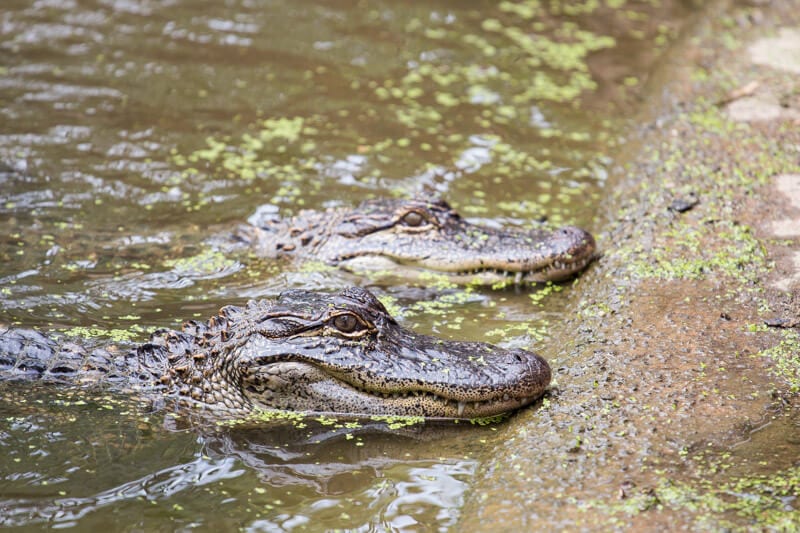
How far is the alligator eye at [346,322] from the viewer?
4.81 m

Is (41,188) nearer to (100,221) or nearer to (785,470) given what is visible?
(100,221)

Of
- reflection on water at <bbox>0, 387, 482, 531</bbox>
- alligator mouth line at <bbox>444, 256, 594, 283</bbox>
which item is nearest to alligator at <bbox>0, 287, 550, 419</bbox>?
reflection on water at <bbox>0, 387, 482, 531</bbox>

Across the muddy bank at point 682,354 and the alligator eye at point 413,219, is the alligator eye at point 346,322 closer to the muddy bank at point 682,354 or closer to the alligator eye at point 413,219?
the muddy bank at point 682,354

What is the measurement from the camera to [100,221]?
24.0ft

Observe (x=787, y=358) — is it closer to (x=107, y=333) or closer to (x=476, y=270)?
(x=476, y=270)

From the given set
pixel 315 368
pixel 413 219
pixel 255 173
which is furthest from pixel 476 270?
pixel 255 173

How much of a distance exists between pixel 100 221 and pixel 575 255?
12.7 ft

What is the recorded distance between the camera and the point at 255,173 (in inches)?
320

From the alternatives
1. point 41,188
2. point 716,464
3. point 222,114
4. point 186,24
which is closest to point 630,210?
point 716,464

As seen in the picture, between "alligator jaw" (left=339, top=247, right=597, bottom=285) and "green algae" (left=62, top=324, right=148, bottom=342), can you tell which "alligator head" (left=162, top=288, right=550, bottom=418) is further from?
"alligator jaw" (left=339, top=247, right=597, bottom=285)

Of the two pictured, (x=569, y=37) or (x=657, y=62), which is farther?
(x=569, y=37)

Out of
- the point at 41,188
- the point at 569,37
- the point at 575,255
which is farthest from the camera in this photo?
the point at 569,37

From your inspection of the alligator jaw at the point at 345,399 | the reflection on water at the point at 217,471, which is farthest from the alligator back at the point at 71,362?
the alligator jaw at the point at 345,399

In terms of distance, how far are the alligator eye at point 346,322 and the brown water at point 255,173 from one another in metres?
0.57
